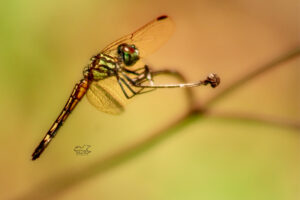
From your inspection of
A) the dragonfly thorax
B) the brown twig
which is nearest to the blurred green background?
the brown twig

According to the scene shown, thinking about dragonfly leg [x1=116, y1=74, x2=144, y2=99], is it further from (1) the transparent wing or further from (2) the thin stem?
(2) the thin stem

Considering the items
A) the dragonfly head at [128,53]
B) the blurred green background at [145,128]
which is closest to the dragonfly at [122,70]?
the dragonfly head at [128,53]

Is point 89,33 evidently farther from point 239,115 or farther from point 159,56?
point 239,115

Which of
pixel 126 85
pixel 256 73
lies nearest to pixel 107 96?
pixel 126 85

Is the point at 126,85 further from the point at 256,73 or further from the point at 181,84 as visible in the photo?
the point at 256,73

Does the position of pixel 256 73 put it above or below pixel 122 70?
above

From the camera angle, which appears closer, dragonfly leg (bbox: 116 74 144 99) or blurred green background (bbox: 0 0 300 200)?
dragonfly leg (bbox: 116 74 144 99)

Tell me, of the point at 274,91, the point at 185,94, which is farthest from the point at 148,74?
the point at 274,91
